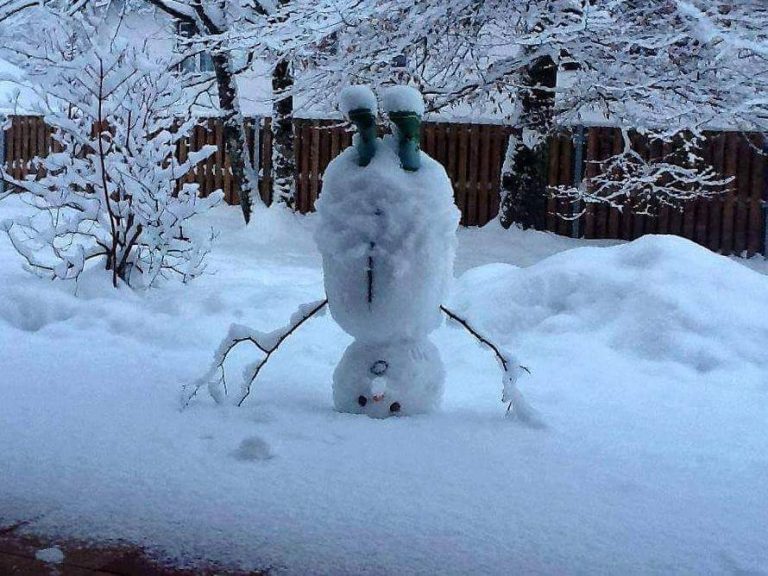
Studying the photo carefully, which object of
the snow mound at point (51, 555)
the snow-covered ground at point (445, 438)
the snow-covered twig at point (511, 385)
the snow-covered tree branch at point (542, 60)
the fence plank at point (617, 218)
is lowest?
the snow mound at point (51, 555)

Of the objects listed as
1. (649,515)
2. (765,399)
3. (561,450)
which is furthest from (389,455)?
(765,399)

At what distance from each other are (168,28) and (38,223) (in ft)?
18.5

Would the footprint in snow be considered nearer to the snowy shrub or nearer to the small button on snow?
the small button on snow

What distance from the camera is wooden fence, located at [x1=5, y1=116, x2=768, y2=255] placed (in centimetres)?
1116

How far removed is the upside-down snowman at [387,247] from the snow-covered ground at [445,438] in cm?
18

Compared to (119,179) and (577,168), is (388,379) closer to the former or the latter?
(119,179)

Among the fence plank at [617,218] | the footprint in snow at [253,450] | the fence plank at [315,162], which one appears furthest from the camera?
the fence plank at [315,162]

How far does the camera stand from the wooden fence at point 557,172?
11156 millimetres

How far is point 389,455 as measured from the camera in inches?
113

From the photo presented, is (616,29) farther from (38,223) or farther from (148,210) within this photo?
(38,223)

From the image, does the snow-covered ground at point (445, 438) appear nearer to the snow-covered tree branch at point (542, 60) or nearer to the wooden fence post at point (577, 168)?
the snow-covered tree branch at point (542, 60)

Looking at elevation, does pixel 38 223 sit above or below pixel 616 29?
below

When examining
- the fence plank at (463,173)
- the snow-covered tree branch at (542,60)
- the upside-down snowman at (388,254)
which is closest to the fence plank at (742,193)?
the snow-covered tree branch at (542,60)

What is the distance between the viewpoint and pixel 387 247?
3152mm
